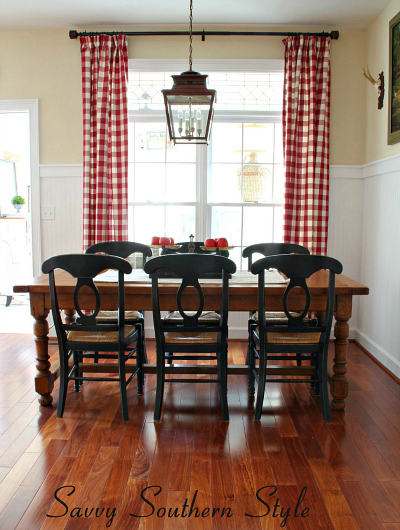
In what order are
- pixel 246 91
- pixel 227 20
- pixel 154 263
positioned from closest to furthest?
pixel 154 263 → pixel 227 20 → pixel 246 91

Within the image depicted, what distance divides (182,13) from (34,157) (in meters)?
1.84

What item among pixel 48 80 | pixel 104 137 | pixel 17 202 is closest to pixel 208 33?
pixel 104 137

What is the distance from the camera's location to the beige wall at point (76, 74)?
13.8 ft

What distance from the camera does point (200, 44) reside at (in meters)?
4.20

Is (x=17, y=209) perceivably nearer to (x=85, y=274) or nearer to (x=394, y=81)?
(x=85, y=274)

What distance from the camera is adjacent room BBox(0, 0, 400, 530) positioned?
2.09m

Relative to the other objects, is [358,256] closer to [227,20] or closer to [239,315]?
[239,315]

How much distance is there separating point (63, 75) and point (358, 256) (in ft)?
10.6

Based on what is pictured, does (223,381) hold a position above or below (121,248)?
below

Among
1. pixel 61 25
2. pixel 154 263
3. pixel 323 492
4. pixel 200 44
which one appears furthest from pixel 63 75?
pixel 323 492

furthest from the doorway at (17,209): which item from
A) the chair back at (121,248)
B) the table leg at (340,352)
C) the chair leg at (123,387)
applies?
the table leg at (340,352)

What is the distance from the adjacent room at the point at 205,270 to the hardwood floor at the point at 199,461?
12 mm

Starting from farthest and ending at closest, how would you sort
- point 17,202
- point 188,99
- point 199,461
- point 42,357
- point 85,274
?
point 17,202 → point 42,357 → point 85,274 → point 188,99 → point 199,461

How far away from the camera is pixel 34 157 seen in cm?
433
